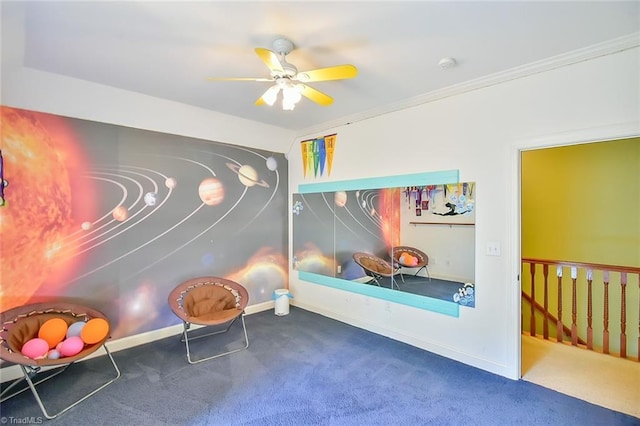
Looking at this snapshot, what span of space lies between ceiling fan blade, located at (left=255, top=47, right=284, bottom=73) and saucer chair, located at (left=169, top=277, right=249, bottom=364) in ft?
8.25

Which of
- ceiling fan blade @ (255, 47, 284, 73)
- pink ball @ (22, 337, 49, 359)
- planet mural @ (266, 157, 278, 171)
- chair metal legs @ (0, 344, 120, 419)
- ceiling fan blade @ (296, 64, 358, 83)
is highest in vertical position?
ceiling fan blade @ (255, 47, 284, 73)

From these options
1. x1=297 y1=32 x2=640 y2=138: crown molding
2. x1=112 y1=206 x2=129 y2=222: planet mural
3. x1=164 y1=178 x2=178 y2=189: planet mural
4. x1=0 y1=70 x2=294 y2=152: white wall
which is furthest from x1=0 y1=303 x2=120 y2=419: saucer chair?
x1=297 y1=32 x2=640 y2=138: crown molding

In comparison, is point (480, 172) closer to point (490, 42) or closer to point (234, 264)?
point (490, 42)

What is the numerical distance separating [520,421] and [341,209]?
2.87 metres

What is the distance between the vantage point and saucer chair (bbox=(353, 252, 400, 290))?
3666 millimetres

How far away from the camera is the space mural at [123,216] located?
9.12ft

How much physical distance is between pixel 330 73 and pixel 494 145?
1.73 m

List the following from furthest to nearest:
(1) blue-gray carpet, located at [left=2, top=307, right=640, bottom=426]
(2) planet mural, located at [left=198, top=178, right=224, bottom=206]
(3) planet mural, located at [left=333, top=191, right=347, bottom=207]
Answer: (3) planet mural, located at [left=333, top=191, right=347, bottom=207]
(2) planet mural, located at [left=198, top=178, right=224, bottom=206]
(1) blue-gray carpet, located at [left=2, top=307, right=640, bottom=426]

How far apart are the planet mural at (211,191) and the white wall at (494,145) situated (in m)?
2.02

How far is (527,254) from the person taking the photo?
180 inches

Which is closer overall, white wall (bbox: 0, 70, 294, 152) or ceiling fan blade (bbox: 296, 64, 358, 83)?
ceiling fan blade (bbox: 296, 64, 358, 83)

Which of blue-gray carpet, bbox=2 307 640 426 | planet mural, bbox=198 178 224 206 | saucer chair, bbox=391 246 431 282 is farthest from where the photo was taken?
planet mural, bbox=198 178 224 206

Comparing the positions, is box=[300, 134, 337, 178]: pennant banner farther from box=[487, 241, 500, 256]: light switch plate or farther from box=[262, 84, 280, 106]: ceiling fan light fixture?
box=[487, 241, 500, 256]: light switch plate

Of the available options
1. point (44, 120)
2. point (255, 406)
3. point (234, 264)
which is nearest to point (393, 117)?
point (234, 264)
